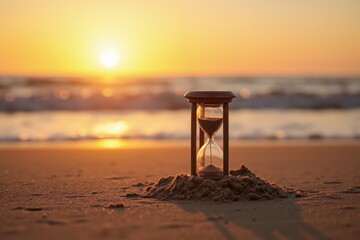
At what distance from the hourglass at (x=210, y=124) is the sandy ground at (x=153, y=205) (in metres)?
0.52

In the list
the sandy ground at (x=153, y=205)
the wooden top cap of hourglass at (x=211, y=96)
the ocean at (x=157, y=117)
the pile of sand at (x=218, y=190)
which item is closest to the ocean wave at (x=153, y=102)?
the ocean at (x=157, y=117)

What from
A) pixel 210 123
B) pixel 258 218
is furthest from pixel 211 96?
pixel 258 218

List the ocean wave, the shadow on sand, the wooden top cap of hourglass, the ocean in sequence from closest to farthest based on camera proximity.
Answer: the shadow on sand
the wooden top cap of hourglass
the ocean
the ocean wave

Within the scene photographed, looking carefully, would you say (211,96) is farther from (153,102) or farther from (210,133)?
(153,102)

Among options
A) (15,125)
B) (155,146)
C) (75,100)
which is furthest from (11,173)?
(75,100)

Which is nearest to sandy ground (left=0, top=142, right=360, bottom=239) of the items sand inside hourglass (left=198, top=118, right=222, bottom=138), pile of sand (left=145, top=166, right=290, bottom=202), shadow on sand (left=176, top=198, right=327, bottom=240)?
shadow on sand (left=176, top=198, right=327, bottom=240)

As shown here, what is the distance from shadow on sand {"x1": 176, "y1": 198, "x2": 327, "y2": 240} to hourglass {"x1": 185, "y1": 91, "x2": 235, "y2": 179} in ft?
1.65

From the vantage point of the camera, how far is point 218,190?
224 inches

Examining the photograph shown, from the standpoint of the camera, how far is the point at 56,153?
35.3ft

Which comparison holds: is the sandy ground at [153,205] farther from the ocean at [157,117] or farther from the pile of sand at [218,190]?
the ocean at [157,117]

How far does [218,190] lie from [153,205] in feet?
2.25

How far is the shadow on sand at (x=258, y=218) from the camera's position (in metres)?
4.30

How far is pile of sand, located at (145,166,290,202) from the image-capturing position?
563 centimetres

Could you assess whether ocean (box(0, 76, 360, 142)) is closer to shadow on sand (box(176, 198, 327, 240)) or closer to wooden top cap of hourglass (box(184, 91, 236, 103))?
wooden top cap of hourglass (box(184, 91, 236, 103))
